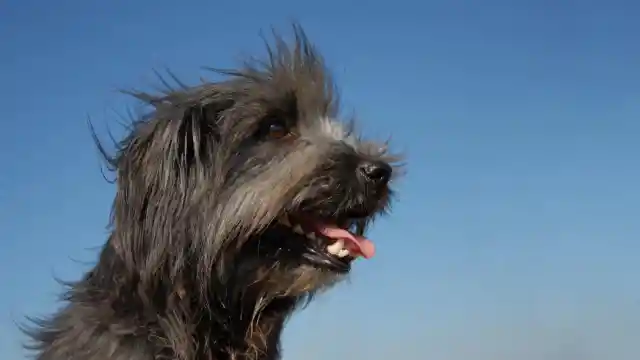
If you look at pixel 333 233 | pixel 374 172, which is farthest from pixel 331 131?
pixel 333 233

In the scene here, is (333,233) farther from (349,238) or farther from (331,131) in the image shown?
(331,131)

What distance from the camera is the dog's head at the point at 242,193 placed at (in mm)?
4676

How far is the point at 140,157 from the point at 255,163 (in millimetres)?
573

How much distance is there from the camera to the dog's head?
4676mm

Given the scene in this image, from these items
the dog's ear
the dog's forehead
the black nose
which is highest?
the dog's forehead

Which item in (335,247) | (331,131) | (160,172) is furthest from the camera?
(331,131)

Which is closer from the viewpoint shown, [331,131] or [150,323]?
[150,323]

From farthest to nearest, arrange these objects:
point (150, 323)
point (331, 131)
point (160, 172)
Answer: point (331, 131) < point (160, 172) < point (150, 323)

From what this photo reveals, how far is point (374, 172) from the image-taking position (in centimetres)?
514

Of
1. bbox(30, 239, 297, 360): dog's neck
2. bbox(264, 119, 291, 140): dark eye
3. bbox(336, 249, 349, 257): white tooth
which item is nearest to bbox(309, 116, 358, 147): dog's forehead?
bbox(264, 119, 291, 140): dark eye

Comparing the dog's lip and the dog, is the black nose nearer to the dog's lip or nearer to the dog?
the dog

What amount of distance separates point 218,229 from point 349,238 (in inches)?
30.1

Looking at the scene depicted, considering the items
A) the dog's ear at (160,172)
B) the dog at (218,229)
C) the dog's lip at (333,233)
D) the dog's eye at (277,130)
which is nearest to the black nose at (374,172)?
the dog at (218,229)

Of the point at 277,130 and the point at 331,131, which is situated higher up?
the point at 331,131
